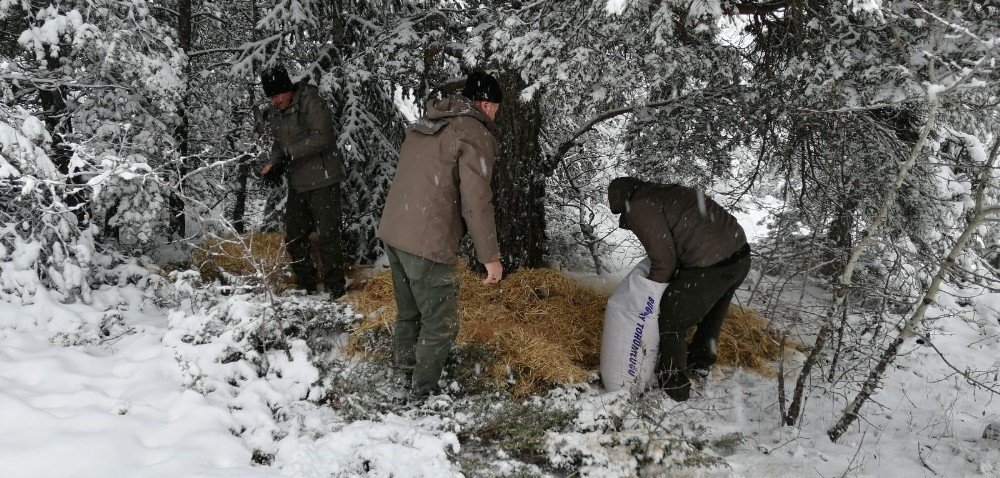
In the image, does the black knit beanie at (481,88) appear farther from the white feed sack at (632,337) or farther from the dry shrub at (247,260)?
the dry shrub at (247,260)

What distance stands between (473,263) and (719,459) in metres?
2.94

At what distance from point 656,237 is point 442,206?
5.19ft

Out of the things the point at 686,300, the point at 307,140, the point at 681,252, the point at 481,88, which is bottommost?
the point at 686,300

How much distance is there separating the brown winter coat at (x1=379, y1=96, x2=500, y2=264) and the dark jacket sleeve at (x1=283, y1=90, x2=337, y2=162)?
64.6 inches

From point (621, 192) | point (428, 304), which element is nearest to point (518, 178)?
point (621, 192)

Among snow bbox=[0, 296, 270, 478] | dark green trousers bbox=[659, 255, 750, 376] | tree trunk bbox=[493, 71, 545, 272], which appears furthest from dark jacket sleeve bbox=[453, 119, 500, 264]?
tree trunk bbox=[493, 71, 545, 272]

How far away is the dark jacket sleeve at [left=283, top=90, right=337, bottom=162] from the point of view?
15.2 ft

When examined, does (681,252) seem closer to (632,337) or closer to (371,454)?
(632,337)

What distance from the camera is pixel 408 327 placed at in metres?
3.77

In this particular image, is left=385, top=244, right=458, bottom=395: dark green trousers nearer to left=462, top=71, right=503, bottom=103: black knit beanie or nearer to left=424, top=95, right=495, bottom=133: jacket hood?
left=424, top=95, right=495, bottom=133: jacket hood

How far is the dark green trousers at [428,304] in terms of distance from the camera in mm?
3375

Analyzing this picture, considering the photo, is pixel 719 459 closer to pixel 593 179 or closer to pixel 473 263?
pixel 473 263

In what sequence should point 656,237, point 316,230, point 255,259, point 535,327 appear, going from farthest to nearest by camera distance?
point 316,230, point 255,259, point 535,327, point 656,237

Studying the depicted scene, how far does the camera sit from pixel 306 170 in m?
4.75
